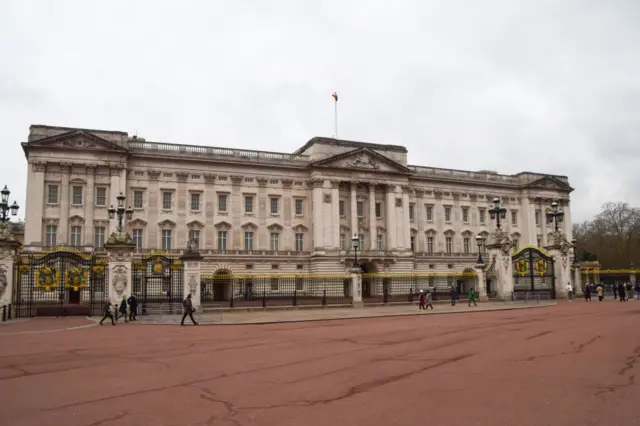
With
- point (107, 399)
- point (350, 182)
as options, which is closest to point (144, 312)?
point (107, 399)

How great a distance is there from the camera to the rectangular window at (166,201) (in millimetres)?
53188

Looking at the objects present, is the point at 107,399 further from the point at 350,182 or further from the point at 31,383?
the point at 350,182

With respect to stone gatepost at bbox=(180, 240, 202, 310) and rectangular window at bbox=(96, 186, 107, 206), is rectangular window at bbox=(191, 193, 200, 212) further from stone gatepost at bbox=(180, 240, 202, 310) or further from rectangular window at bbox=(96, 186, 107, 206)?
stone gatepost at bbox=(180, 240, 202, 310)

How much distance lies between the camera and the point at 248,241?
2203 inches

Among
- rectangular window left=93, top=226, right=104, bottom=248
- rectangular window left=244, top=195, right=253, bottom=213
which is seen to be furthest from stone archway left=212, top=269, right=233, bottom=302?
rectangular window left=93, top=226, right=104, bottom=248

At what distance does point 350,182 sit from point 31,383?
5054cm

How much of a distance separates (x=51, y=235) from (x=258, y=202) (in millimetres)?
19809

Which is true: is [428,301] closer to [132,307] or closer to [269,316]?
[269,316]

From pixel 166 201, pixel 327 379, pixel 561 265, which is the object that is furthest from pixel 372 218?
pixel 327 379

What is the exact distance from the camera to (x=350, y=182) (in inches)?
2334

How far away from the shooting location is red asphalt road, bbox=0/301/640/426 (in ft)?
24.5

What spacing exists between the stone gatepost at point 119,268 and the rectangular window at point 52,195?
2478 centimetres

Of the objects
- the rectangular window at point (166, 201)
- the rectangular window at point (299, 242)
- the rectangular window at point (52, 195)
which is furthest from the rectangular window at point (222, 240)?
the rectangular window at point (52, 195)

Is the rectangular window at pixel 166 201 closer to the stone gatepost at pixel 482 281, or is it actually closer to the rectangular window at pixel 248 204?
the rectangular window at pixel 248 204
